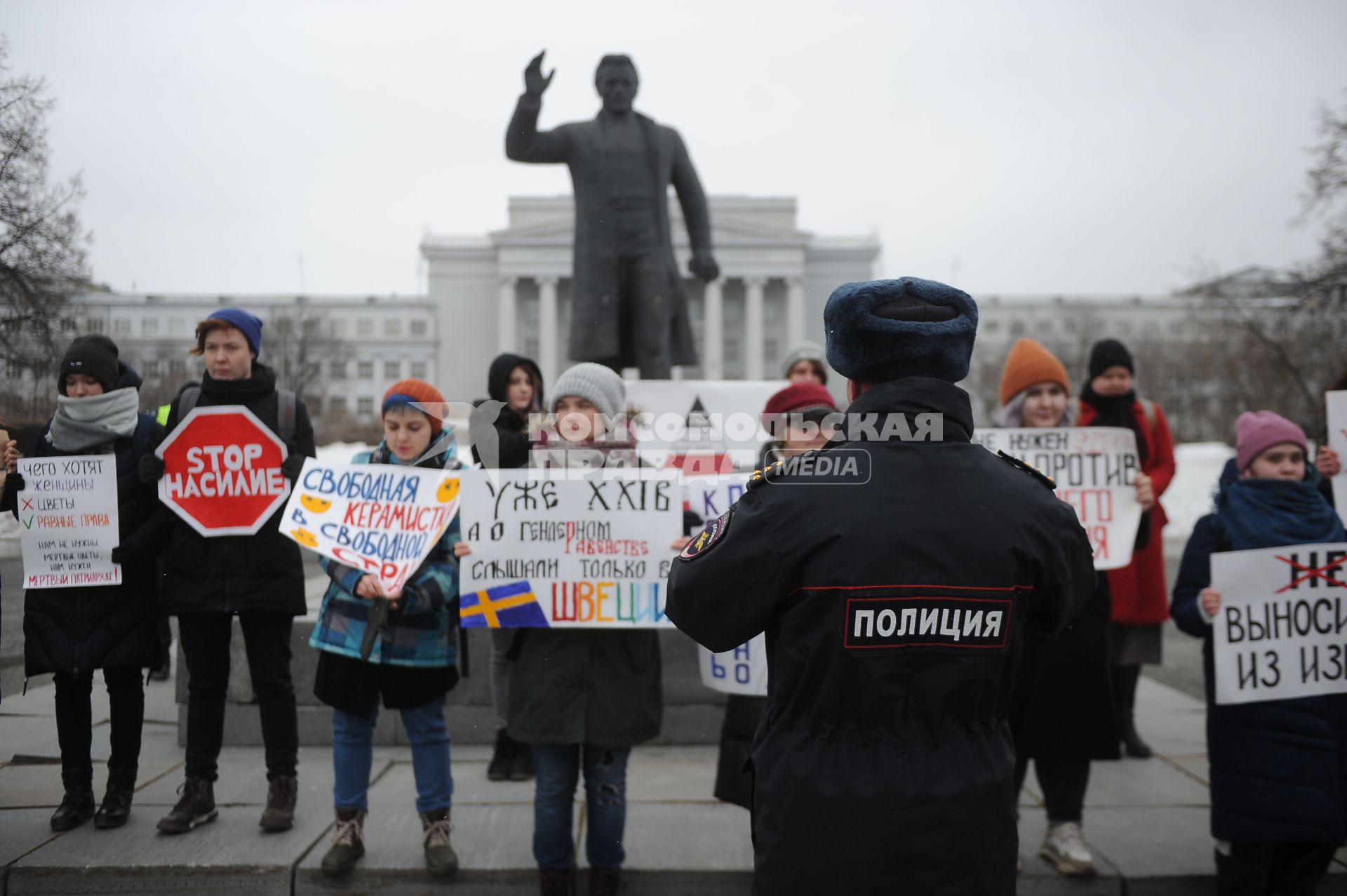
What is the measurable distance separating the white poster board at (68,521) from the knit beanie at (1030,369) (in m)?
3.71

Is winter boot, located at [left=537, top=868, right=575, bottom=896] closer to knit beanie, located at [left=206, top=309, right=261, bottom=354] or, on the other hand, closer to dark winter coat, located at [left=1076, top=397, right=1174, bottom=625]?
knit beanie, located at [left=206, top=309, right=261, bottom=354]

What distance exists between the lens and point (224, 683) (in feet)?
14.0

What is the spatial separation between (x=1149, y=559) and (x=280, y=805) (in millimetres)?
4681

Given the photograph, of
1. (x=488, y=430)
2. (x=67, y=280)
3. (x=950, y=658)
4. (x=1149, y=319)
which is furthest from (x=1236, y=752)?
(x=1149, y=319)

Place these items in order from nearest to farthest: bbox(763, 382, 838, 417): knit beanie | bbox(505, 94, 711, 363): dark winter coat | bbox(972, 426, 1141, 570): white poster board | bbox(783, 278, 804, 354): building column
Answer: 1. bbox(763, 382, 838, 417): knit beanie
2. bbox(972, 426, 1141, 570): white poster board
3. bbox(505, 94, 711, 363): dark winter coat
4. bbox(783, 278, 804, 354): building column

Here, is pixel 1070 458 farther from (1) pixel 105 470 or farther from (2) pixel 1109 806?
(1) pixel 105 470

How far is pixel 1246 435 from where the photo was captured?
3.85 meters

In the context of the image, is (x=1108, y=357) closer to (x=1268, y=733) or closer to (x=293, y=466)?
(x=1268, y=733)

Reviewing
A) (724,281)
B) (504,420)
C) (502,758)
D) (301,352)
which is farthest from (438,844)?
(724,281)

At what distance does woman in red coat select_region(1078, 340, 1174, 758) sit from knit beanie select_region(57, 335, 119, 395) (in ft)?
14.4

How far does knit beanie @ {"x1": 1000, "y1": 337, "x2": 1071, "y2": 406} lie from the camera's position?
448 centimetres

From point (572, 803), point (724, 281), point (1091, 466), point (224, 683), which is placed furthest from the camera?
point (724, 281)

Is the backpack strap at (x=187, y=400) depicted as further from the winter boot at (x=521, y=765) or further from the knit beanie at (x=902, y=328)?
the knit beanie at (x=902, y=328)

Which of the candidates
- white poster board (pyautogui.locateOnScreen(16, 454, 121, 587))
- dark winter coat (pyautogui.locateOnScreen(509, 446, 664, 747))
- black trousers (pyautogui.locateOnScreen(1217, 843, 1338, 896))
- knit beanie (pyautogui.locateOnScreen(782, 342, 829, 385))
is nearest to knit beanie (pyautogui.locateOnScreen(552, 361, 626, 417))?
dark winter coat (pyautogui.locateOnScreen(509, 446, 664, 747))
